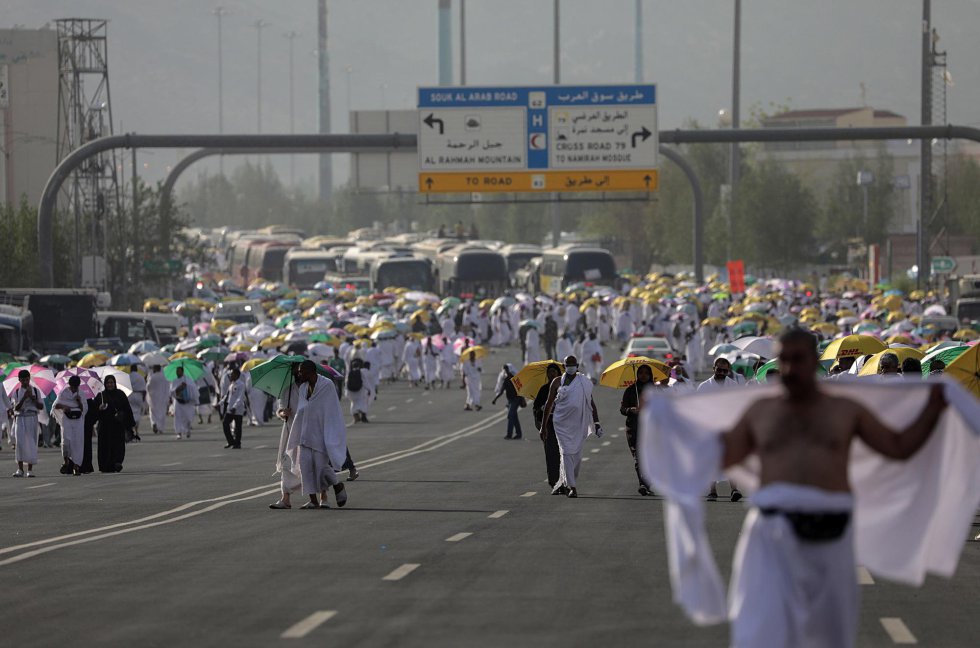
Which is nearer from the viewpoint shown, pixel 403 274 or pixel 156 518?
pixel 156 518

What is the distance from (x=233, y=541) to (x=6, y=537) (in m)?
2.19

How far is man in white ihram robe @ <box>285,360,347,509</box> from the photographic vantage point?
19484 millimetres

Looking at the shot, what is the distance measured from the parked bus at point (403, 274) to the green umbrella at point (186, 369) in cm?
4686

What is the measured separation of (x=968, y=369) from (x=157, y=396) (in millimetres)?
25461

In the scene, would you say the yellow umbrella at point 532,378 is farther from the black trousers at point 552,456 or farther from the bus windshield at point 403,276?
the bus windshield at point 403,276

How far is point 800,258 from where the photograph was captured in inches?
4218

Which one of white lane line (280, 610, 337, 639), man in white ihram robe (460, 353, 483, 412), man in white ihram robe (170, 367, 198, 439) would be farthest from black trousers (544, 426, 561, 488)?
man in white ihram robe (460, 353, 483, 412)

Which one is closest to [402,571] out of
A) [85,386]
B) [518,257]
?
[85,386]

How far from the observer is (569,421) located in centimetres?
2153

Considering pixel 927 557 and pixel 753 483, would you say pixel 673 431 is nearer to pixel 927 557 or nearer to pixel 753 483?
pixel 753 483

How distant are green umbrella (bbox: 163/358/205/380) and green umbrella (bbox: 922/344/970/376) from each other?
64.0ft

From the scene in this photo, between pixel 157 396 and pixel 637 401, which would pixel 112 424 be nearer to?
pixel 637 401

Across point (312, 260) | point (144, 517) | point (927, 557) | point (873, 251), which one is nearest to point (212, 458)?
point (144, 517)

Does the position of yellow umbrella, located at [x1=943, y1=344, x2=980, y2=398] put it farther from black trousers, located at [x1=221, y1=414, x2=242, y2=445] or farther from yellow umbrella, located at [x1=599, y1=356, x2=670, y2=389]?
black trousers, located at [x1=221, y1=414, x2=242, y2=445]
